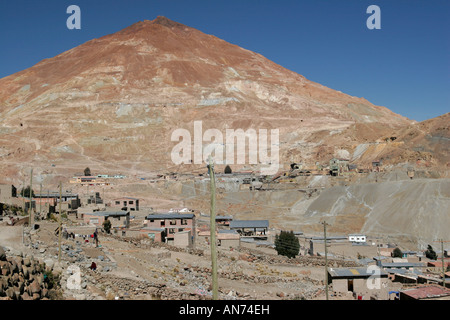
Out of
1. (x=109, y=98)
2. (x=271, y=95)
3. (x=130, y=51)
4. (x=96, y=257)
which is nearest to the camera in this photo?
(x=96, y=257)

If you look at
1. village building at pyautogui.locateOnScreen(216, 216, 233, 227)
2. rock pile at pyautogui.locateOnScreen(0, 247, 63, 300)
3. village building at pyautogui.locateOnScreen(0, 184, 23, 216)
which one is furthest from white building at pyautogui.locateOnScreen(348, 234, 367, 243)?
rock pile at pyautogui.locateOnScreen(0, 247, 63, 300)

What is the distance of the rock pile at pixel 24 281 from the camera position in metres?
8.52

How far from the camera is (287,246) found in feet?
104

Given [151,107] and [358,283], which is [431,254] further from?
[151,107]

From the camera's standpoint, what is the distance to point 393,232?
38.7 meters

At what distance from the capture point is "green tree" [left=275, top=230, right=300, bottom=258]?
30844 mm

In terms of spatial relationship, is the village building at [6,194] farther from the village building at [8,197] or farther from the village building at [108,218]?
the village building at [108,218]

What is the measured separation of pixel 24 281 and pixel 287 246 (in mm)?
23829

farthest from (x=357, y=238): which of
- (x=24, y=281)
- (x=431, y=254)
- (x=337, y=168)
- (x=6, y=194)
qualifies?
(x=24, y=281)

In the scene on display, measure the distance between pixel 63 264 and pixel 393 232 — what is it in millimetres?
31058

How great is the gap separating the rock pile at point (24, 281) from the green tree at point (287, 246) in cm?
2081
